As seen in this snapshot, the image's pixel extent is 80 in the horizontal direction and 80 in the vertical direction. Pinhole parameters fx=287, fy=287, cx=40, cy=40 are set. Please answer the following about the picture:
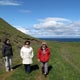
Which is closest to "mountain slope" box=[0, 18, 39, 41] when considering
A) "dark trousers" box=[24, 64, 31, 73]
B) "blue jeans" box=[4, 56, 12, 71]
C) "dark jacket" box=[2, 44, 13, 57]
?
"blue jeans" box=[4, 56, 12, 71]

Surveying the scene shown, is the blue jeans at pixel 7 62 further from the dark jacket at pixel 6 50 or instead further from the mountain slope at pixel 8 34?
the mountain slope at pixel 8 34

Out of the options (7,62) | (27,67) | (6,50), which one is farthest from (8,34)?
(27,67)

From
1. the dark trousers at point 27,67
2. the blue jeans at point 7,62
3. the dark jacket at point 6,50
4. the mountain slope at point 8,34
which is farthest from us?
the mountain slope at point 8,34

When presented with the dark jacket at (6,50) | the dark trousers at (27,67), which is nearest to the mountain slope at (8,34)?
the dark jacket at (6,50)

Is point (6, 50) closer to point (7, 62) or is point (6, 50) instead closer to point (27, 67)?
point (7, 62)

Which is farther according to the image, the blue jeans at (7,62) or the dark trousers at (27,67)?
the blue jeans at (7,62)

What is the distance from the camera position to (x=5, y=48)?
2944 cm

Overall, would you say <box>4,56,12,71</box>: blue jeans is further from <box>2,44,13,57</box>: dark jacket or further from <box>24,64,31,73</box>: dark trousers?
<box>24,64,31,73</box>: dark trousers

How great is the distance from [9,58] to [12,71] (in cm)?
153

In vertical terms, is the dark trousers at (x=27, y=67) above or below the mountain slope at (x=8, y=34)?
below

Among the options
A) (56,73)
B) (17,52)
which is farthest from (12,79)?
(17,52)

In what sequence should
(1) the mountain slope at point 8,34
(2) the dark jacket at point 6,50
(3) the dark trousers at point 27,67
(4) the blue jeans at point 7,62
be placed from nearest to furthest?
(3) the dark trousers at point 27,67
(2) the dark jacket at point 6,50
(4) the blue jeans at point 7,62
(1) the mountain slope at point 8,34

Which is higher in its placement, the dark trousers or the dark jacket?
the dark jacket

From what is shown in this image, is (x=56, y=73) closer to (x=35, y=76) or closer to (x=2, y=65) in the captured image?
(x=35, y=76)
